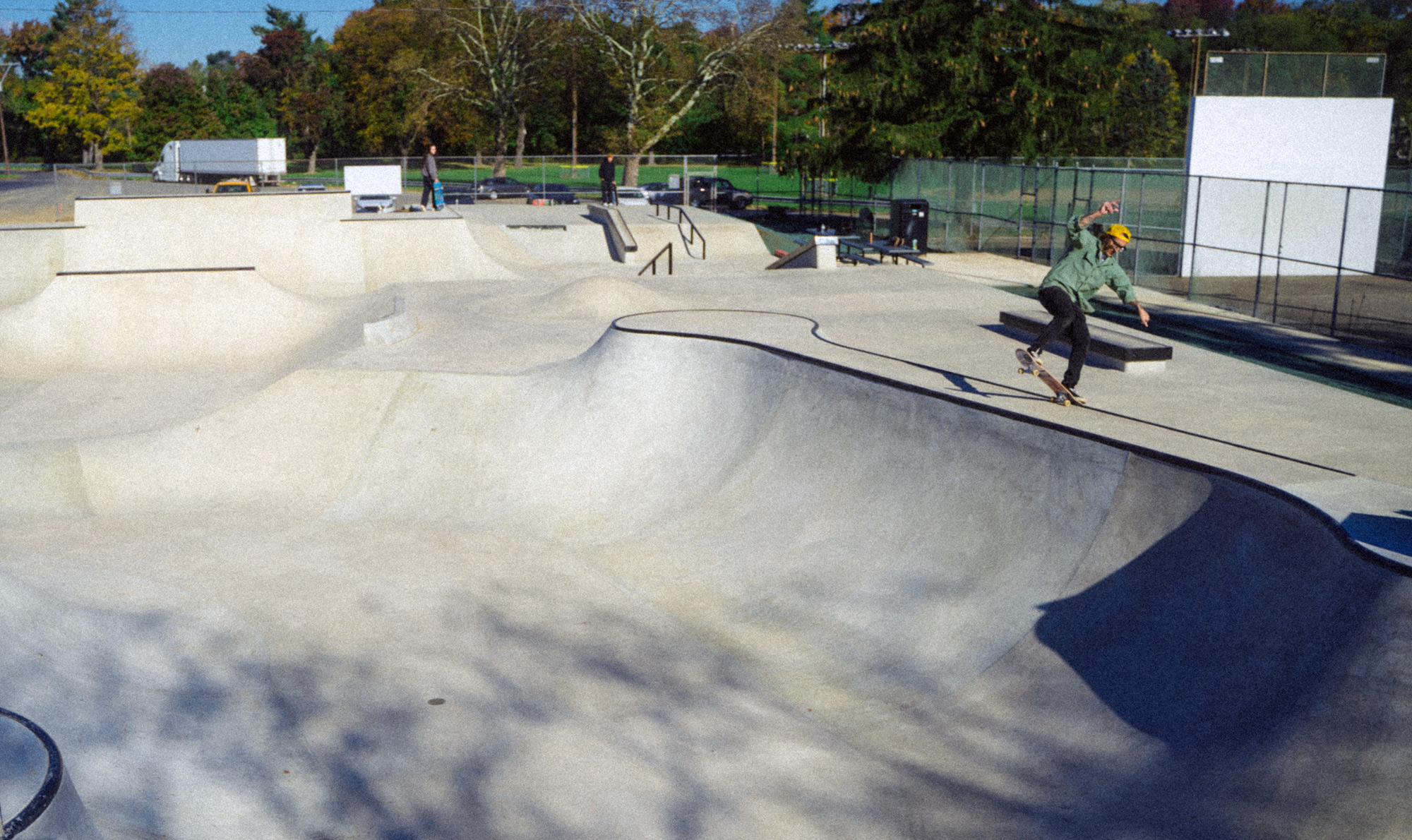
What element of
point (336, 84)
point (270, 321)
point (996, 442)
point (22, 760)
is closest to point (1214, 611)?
point (996, 442)

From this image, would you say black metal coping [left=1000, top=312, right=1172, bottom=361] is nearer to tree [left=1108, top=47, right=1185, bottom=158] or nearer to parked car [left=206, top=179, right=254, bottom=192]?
parked car [left=206, top=179, right=254, bottom=192]

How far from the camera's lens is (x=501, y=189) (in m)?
41.8

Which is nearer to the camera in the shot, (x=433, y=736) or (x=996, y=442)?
(x=433, y=736)

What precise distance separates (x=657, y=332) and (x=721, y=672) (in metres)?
5.63


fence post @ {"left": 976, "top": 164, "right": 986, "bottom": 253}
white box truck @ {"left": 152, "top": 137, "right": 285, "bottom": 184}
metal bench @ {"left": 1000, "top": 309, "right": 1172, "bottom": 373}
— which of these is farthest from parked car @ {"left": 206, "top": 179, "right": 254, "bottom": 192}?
metal bench @ {"left": 1000, "top": 309, "right": 1172, "bottom": 373}

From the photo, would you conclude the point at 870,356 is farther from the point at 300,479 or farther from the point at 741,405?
the point at 300,479

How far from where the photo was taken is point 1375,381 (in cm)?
1230

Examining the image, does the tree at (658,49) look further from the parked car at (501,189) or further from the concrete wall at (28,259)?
the concrete wall at (28,259)

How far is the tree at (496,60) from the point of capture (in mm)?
49750

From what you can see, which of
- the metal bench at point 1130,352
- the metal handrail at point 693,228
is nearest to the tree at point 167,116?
the metal handrail at point 693,228

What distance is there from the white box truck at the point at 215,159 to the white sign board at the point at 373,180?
10.4ft

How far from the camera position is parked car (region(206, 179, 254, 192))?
36.3 m

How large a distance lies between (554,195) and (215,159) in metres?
14.6

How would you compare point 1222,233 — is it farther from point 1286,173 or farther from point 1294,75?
point 1294,75
